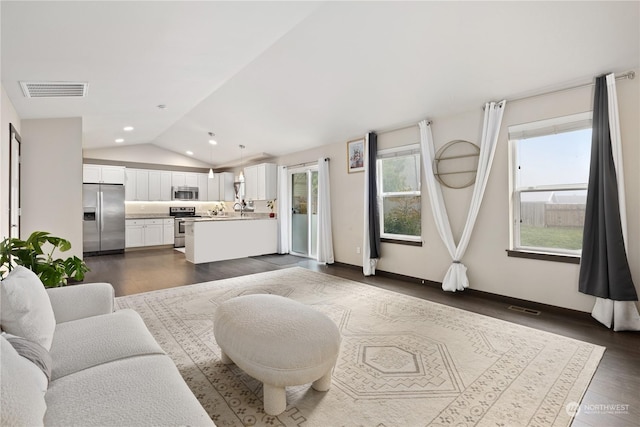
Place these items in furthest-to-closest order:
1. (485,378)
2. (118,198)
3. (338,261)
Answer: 1. (118,198)
2. (338,261)
3. (485,378)

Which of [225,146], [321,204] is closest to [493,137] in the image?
[321,204]

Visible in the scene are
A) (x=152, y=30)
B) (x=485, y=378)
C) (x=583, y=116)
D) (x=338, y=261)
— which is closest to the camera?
(x=485, y=378)

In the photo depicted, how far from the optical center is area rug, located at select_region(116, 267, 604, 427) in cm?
173

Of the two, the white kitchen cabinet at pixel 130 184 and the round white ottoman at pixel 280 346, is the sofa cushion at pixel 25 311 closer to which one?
the round white ottoman at pixel 280 346

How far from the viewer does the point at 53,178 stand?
4594 mm

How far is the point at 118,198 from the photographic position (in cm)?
750

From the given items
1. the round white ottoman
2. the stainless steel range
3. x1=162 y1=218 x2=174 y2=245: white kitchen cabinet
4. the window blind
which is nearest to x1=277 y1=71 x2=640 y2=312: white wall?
the window blind

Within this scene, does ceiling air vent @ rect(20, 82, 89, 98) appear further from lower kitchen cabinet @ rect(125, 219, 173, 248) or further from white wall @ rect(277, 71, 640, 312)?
lower kitchen cabinet @ rect(125, 219, 173, 248)

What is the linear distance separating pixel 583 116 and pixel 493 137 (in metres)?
0.84

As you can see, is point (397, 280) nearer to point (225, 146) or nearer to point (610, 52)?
point (610, 52)

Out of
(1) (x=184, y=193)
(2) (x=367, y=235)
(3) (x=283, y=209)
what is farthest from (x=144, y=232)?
(2) (x=367, y=235)

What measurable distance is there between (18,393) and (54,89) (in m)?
3.77

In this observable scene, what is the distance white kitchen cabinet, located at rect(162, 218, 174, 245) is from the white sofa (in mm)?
6836

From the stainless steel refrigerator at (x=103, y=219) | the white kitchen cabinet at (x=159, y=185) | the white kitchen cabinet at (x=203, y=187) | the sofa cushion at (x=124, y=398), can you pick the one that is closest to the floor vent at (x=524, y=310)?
the sofa cushion at (x=124, y=398)
